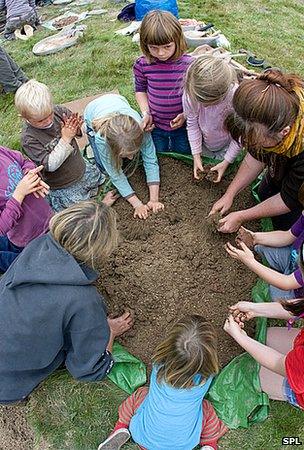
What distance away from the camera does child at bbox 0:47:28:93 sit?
4.89 meters

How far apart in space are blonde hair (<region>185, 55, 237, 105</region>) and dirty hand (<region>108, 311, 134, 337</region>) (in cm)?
134

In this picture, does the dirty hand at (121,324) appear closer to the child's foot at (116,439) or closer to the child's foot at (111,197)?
the child's foot at (116,439)

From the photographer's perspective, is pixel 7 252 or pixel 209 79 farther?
pixel 7 252

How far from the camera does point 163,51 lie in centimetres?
281

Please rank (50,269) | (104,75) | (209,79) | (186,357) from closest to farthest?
(186,357) → (50,269) → (209,79) → (104,75)

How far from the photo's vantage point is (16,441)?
2.42 metres

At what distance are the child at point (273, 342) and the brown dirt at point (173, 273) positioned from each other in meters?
0.24

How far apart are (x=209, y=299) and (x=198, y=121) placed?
1176mm

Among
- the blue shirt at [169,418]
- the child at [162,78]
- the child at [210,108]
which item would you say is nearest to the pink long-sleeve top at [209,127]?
the child at [210,108]

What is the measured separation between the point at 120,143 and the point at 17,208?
2.32 ft

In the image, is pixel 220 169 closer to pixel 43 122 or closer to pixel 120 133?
pixel 120 133

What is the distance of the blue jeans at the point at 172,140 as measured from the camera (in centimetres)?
330

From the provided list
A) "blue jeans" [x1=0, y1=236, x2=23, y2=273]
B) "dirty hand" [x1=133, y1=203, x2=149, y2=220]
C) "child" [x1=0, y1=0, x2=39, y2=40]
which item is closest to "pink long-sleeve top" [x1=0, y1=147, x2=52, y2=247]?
"blue jeans" [x1=0, y1=236, x2=23, y2=273]

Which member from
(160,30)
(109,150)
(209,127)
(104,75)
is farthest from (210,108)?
(104,75)
